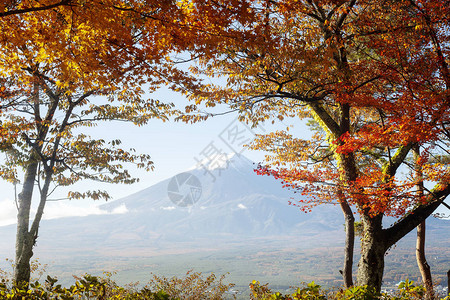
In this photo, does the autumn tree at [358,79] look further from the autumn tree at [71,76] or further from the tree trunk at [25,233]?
the tree trunk at [25,233]

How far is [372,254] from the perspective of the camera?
7.49 meters

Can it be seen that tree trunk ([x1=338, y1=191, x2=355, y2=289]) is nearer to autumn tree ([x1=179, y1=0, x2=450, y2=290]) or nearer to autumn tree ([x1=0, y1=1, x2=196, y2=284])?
autumn tree ([x1=179, y1=0, x2=450, y2=290])

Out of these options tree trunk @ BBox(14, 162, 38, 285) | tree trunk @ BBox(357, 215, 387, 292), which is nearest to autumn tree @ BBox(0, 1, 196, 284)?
tree trunk @ BBox(14, 162, 38, 285)

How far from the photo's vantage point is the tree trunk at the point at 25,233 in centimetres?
825

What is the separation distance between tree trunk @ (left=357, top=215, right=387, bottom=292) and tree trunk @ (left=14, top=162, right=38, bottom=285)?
27.4 feet

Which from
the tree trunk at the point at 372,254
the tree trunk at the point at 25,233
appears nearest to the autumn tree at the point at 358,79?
the tree trunk at the point at 372,254

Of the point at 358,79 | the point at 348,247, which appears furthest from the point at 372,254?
the point at 358,79

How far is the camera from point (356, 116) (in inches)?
488

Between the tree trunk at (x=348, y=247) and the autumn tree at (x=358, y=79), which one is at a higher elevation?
the autumn tree at (x=358, y=79)

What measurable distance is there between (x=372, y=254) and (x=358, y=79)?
14.5 ft

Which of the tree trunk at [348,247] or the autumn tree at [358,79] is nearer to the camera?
the autumn tree at [358,79]

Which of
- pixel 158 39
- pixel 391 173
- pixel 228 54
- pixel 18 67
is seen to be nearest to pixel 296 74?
pixel 228 54

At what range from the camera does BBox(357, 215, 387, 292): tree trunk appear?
734cm

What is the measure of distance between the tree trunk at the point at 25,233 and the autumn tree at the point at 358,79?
5778 millimetres
